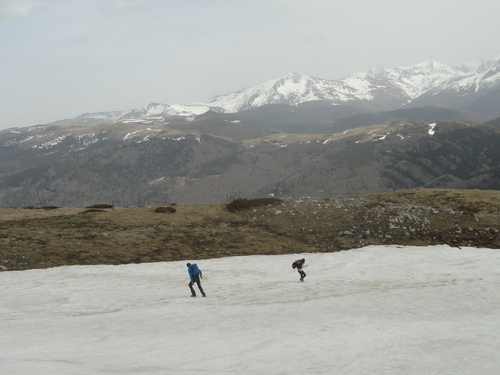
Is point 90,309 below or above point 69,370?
below

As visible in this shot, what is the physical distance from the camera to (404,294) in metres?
26.0

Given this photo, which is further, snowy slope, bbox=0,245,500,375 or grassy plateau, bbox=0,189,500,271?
grassy plateau, bbox=0,189,500,271

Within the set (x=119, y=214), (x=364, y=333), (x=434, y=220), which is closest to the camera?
(x=364, y=333)

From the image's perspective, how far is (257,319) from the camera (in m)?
21.4

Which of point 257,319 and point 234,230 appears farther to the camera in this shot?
point 234,230

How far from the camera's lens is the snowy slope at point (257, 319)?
15203 millimetres

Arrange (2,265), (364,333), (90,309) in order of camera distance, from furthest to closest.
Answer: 1. (2,265)
2. (90,309)
3. (364,333)

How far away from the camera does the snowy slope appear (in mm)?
15203

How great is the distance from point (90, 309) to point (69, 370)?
11480 mm

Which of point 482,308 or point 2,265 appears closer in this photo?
point 482,308

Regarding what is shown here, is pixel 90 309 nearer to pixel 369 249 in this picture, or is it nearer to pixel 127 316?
pixel 127 316

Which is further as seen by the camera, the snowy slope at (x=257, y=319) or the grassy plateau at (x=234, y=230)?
the grassy plateau at (x=234, y=230)

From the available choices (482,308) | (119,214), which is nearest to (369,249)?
(482,308)

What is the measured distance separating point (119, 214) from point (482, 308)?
43.3m
